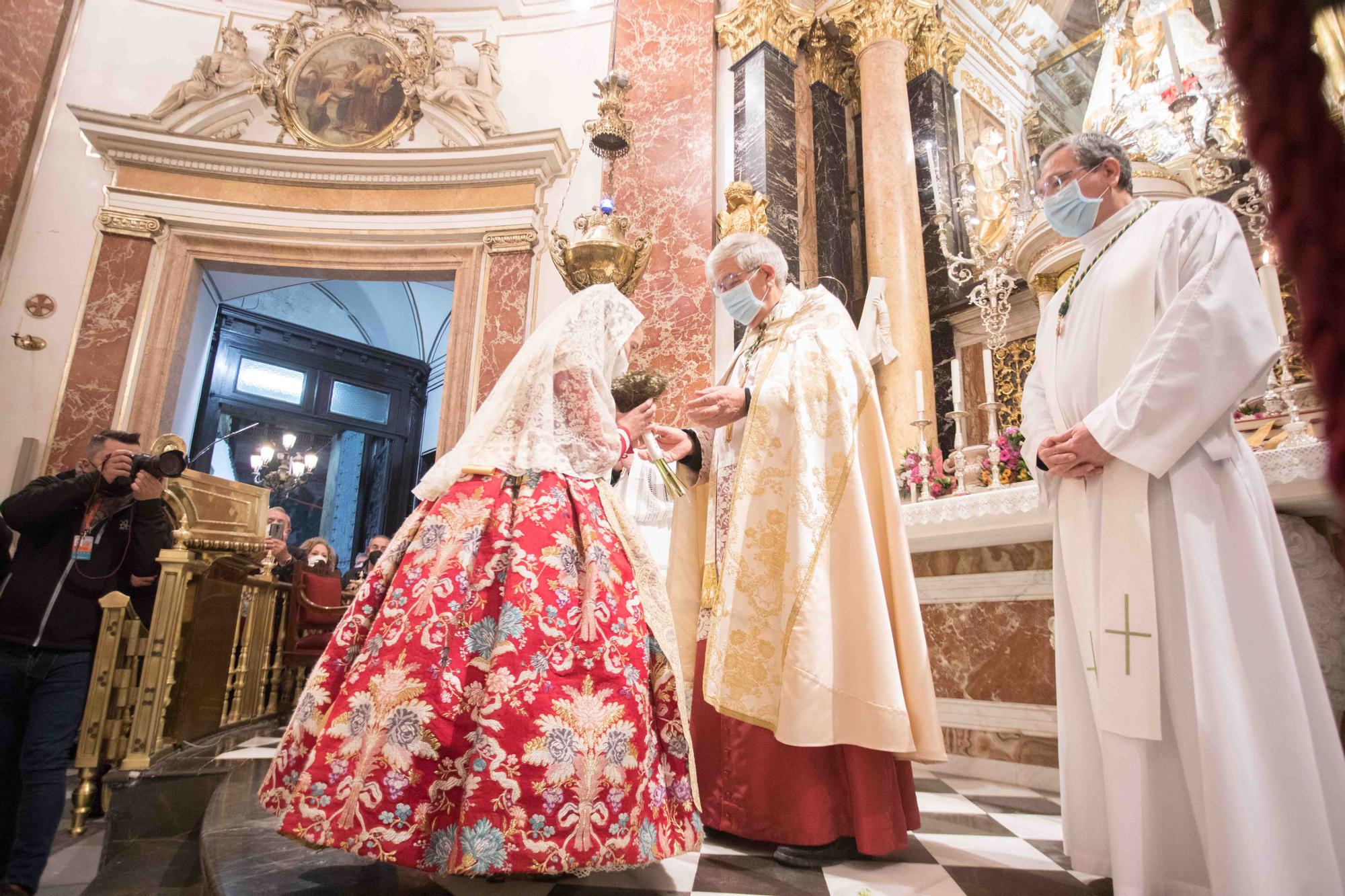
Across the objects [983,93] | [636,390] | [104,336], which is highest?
[983,93]

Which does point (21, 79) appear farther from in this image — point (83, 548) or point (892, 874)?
point (892, 874)

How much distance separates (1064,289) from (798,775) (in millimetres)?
1612

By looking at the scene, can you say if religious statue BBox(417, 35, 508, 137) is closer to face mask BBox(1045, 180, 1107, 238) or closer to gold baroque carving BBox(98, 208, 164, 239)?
gold baroque carving BBox(98, 208, 164, 239)

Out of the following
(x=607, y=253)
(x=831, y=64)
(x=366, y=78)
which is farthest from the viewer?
(x=366, y=78)

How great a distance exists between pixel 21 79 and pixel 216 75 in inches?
59.8

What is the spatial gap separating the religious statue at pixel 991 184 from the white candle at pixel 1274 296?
3188 millimetres

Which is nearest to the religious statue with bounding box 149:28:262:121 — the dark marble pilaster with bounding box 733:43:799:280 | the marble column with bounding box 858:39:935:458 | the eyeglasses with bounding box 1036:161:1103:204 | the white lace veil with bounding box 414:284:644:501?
the dark marble pilaster with bounding box 733:43:799:280

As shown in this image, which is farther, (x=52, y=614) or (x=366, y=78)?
(x=366, y=78)

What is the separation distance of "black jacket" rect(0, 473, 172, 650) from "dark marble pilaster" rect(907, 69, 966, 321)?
18.5ft

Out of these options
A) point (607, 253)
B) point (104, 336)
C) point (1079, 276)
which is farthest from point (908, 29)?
point (104, 336)

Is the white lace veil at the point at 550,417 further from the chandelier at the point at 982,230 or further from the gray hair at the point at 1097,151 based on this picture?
the chandelier at the point at 982,230

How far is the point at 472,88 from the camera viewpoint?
24.6 ft

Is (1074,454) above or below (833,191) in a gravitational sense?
below

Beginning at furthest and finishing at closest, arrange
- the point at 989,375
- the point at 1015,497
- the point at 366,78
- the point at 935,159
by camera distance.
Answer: the point at 366,78 < the point at 935,159 < the point at 989,375 < the point at 1015,497
